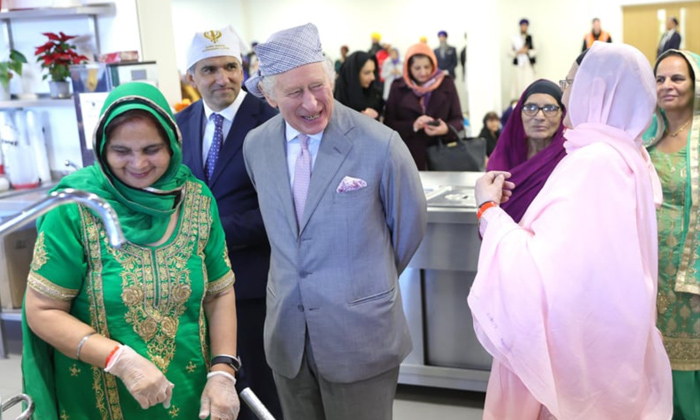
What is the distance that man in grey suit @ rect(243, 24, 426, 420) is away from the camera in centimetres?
209

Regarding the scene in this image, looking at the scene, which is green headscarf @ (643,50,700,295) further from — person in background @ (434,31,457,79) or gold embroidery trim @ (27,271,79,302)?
person in background @ (434,31,457,79)

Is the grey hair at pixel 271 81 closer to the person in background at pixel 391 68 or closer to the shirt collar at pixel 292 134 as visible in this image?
the shirt collar at pixel 292 134

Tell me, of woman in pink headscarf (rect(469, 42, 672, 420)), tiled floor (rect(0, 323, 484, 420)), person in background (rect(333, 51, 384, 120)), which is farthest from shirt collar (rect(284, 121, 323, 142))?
person in background (rect(333, 51, 384, 120))

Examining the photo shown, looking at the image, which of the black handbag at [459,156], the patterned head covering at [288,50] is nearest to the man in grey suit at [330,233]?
the patterned head covering at [288,50]

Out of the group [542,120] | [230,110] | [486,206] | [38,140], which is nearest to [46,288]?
[486,206]

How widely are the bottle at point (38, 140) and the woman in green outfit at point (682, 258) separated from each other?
3.50 meters

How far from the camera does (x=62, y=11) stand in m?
4.32

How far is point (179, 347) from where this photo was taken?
1780mm

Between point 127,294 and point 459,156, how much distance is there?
324 cm

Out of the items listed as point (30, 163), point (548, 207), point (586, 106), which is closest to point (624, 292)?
point (548, 207)

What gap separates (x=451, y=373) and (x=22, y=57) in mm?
3121

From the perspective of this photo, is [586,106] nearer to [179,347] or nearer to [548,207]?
[548,207]

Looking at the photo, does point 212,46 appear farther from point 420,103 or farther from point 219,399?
point 420,103

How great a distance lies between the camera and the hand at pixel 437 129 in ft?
15.9
